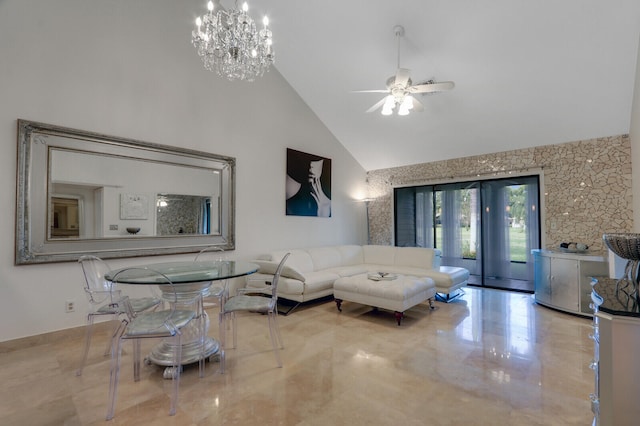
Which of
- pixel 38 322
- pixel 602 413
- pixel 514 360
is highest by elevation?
pixel 602 413

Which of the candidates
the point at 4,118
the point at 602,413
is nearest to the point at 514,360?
the point at 602,413

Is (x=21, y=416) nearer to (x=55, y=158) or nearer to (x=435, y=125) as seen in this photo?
(x=55, y=158)

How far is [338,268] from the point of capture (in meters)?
5.33

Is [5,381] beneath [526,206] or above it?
beneath

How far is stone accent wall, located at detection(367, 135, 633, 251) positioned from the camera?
13.7 ft

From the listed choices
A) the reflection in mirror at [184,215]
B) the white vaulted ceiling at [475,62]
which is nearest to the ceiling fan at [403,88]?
the white vaulted ceiling at [475,62]

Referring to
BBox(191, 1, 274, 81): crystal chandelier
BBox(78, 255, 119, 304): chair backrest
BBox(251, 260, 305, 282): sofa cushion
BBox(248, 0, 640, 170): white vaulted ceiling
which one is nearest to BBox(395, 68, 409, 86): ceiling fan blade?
BBox(248, 0, 640, 170): white vaulted ceiling

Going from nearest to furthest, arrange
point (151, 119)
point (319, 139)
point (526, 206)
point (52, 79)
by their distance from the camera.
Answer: point (52, 79) < point (151, 119) < point (526, 206) < point (319, 139)

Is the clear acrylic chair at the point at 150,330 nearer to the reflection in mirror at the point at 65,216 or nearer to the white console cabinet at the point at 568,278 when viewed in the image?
the reflection in mirror at the point at 65,216

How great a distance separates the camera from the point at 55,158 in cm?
312

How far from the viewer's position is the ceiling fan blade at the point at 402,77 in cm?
329

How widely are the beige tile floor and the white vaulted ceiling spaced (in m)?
2.92

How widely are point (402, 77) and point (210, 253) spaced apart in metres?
3.39

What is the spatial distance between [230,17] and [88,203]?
8.27ft
